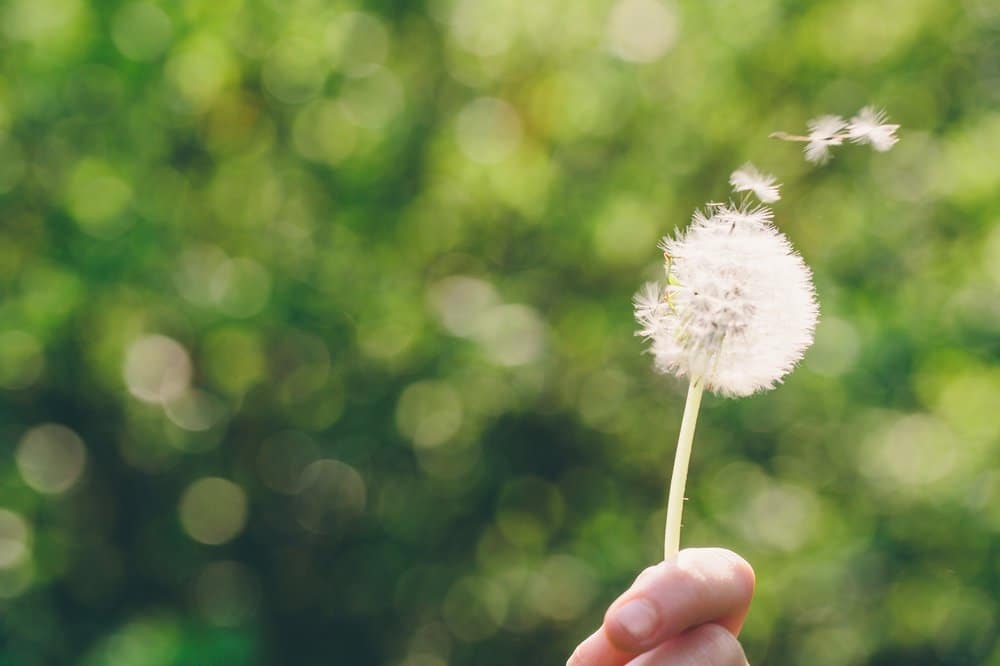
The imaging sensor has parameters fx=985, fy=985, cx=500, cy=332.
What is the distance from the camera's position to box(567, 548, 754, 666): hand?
4.34 ft

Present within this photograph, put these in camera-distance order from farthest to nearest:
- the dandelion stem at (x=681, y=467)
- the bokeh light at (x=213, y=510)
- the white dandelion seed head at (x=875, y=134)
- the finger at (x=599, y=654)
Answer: the bokeh light at (x=213, y=510), the finger at (x=599, y=654), the white dandelion seed head at (x=875, y=134), the dandelion stem at (x=681, y=467)

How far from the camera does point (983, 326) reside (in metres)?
3.35

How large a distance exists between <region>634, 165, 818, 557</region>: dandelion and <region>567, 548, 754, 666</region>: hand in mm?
55

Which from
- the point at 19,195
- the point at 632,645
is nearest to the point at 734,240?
the point at 632,645

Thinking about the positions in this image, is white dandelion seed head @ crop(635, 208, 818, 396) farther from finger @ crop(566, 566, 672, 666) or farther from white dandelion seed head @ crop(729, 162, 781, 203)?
finger @ crop(566, 566, 672, 666)

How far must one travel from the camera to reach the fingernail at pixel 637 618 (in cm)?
131

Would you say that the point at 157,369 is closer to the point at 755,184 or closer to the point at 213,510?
the point at 213,510

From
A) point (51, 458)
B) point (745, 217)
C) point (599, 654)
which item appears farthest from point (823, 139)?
point (51, 458)

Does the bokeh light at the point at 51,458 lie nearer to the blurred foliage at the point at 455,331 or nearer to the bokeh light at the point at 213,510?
the blurred foliage at the point at 455,331

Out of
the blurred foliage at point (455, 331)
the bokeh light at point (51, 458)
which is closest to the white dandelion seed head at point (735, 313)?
the blurred foliage at point (455, 331)

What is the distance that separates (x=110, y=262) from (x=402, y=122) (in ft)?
3.69

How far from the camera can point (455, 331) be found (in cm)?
347

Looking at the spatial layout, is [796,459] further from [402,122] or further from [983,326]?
[402,122]

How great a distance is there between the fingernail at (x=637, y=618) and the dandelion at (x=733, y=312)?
8 centimetres
